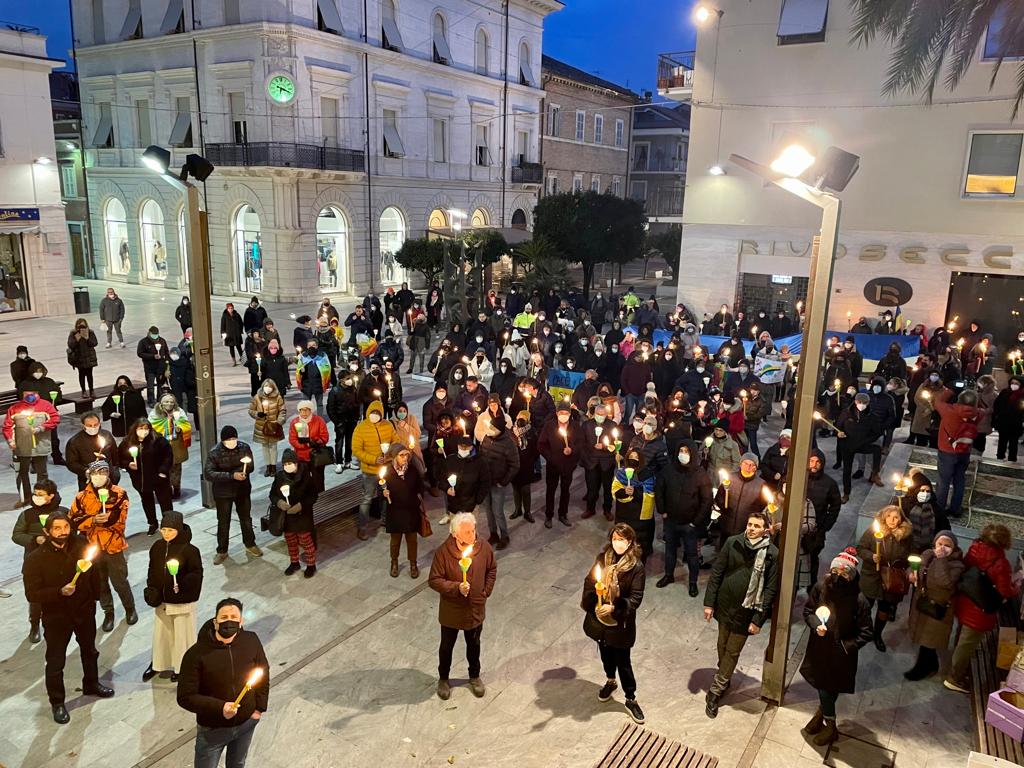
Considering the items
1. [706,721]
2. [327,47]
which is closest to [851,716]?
[706,721]

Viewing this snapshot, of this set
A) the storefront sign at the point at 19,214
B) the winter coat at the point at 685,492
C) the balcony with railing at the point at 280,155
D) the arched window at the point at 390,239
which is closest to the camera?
the winter coat at the point at 685,492

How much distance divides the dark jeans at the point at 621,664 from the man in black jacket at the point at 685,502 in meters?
2.19

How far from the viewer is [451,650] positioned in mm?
6449

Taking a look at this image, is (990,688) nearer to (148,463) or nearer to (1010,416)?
(1010,416)

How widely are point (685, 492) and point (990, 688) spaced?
305 centimetres

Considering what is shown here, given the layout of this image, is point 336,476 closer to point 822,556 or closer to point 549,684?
point 549,684

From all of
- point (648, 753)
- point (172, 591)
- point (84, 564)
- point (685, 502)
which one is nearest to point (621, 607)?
point (648, 753)

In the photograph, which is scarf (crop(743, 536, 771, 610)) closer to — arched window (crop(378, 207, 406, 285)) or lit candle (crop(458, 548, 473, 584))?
lit candle (crop(458, 548, 473, 584))

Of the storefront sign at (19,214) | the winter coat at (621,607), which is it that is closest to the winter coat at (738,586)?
the winter coat at (621,607)

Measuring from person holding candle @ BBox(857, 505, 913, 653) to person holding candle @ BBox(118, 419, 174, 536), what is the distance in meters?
7.69

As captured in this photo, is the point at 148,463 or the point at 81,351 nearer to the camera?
the point at 148,463

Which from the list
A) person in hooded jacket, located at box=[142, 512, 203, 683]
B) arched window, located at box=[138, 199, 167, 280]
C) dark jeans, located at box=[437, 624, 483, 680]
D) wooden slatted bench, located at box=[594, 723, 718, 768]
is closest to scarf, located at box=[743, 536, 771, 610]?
wooden slatted bench, located at box=[594, 723, 718, 768]

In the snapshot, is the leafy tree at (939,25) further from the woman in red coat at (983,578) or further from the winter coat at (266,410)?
the winter coat at (266,410)

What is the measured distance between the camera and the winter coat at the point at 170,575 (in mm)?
6156
